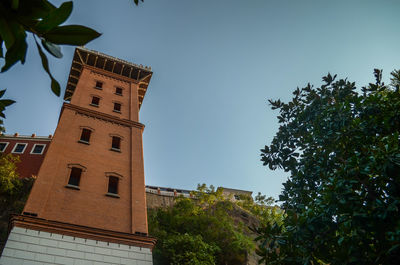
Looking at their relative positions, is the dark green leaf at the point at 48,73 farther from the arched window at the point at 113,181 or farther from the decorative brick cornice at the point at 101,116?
the decorative brick cornice at the point at 101,116

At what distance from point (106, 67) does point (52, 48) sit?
27.8 metres

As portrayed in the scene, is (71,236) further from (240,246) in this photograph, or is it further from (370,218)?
(240,246)

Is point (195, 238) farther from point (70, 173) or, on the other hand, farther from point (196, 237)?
point (70, 173)

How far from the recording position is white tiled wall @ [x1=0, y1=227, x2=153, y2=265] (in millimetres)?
11117

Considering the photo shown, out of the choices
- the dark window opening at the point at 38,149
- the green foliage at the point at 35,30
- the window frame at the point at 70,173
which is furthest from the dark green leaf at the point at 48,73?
the dark window opening at the point at 38,149

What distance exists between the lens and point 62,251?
11.8 meters

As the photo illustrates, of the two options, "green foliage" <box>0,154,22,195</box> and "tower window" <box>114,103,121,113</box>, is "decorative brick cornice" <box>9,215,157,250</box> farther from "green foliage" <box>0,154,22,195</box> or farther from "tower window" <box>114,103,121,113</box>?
"green foliage" <box>0,154,22,195</box>

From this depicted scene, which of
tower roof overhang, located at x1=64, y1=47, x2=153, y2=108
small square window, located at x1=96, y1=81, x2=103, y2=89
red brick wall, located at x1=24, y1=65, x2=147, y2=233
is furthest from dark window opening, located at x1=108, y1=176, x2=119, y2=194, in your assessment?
tower roof overhang, located at x1=64, y1=47, x2=153, y2=108

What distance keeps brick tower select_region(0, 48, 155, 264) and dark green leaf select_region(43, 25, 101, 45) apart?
40.4ft

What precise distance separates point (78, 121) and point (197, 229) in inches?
434

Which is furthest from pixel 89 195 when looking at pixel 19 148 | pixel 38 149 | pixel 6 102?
pixel 19 148

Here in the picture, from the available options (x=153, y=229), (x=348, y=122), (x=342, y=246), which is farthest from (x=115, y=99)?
(x=342, y=246)

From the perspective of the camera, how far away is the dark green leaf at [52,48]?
1.16 m

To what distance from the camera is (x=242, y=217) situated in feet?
95.8
